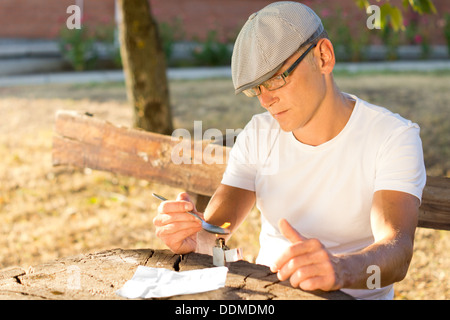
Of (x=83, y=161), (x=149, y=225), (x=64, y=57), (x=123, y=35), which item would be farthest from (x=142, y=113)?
(x=64, y=57)

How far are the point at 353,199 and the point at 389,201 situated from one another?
0.66 feet

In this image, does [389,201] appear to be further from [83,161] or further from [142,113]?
[142,113]

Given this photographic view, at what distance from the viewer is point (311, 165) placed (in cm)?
231

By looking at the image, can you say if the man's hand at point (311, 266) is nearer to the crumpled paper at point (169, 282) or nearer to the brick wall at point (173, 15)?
the crumpled paper at point (169, 282)

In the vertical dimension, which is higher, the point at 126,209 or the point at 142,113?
the point at 142,113

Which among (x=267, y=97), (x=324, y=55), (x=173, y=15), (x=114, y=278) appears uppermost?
(x=173, y=15)

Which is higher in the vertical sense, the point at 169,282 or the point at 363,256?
the point at 363,256

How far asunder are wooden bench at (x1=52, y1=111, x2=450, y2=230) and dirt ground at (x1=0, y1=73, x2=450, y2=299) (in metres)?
0.81

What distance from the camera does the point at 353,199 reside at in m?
2.23

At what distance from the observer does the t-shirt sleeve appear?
2.06 meters

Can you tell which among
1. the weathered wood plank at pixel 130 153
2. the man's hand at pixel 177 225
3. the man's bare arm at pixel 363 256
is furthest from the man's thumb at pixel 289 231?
the weathered wood plank at pixel 130 153

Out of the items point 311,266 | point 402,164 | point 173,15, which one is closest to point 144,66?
point 402,164

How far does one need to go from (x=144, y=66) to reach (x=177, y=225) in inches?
163

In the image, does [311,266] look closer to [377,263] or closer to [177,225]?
[377,263]
